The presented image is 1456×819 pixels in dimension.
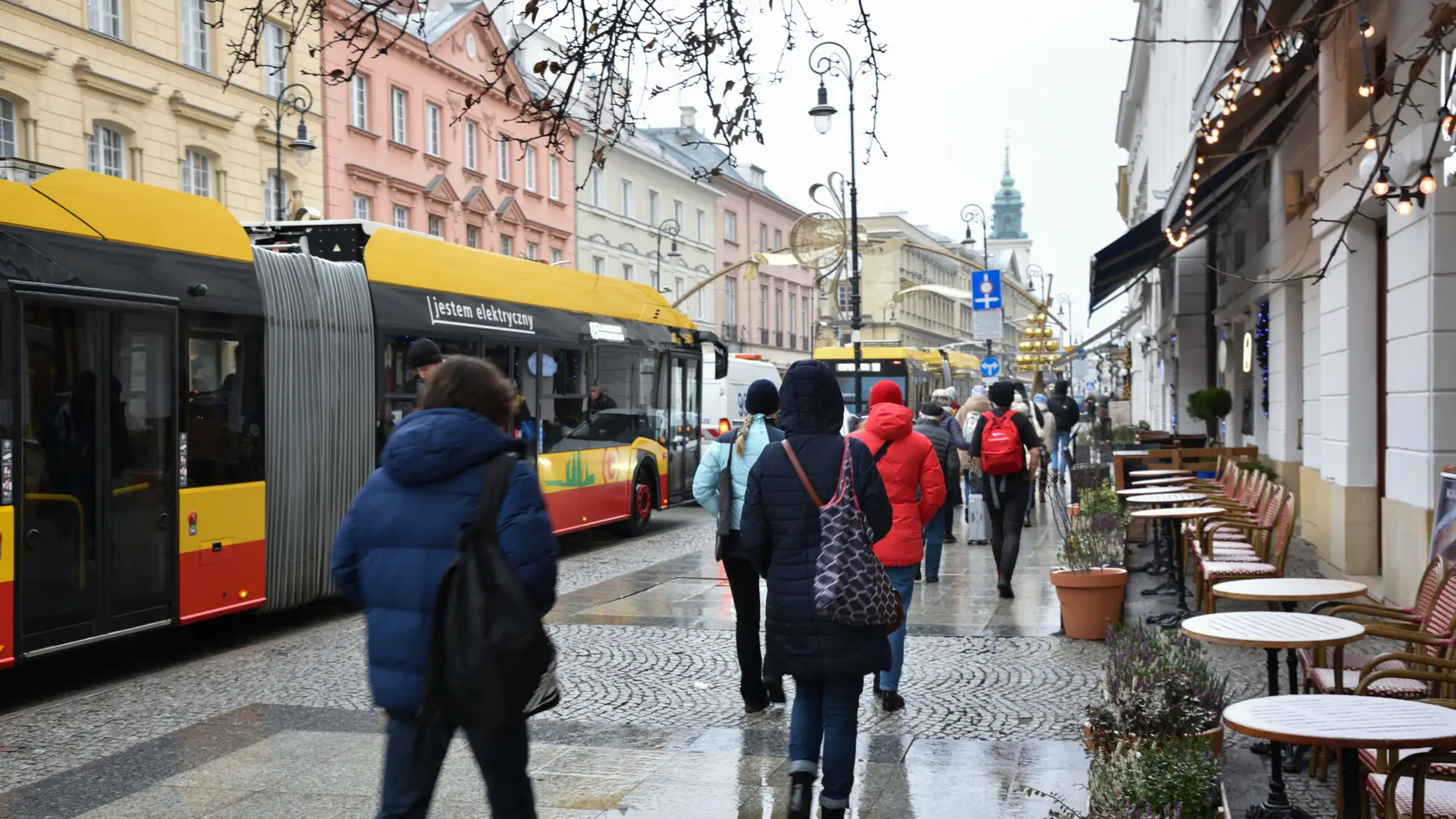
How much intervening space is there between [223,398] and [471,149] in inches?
1242

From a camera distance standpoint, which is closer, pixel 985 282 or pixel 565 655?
pixel 565 655

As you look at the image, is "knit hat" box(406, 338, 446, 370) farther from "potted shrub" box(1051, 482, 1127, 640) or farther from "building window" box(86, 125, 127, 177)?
"building window" box(86, 125, 127, 177)

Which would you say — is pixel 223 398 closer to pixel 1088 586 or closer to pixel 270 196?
pixel 1088 586

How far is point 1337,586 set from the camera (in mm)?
6082

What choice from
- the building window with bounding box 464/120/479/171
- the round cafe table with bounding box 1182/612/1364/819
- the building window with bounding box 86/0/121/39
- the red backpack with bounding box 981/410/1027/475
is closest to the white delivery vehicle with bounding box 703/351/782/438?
the building window with bounding box 464/120/479/171

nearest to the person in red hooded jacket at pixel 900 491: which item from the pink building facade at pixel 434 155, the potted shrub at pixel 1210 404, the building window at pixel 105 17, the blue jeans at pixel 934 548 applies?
the blue jeans at pixel 934 548

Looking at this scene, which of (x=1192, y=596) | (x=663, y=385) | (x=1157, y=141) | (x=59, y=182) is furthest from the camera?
(x=1157, y=141)

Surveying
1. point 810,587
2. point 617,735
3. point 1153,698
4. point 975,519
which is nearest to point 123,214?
point 617,735

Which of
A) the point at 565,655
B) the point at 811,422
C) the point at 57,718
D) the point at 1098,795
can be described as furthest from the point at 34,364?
the point at 1098,795

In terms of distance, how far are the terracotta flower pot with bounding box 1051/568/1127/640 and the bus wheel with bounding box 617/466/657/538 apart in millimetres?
9091

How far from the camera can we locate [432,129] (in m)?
38.0

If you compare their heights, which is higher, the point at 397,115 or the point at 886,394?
the point at 397,115

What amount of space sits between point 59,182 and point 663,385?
429 inches

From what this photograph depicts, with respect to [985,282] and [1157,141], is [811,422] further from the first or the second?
[1157,141]
